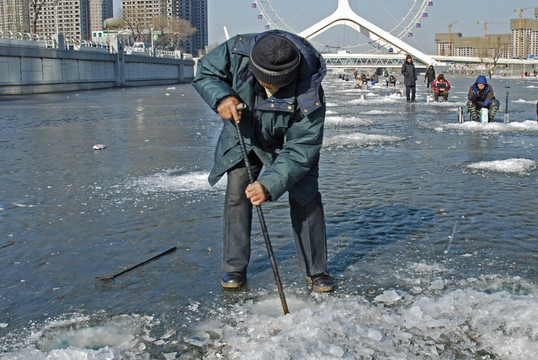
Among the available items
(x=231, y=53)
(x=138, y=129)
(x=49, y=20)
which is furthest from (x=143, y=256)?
(x=49, y=20)

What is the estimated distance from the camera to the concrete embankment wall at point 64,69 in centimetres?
3175

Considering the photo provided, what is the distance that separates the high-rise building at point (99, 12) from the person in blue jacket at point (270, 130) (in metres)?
197

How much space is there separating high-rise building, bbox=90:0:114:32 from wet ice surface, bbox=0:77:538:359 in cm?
19263

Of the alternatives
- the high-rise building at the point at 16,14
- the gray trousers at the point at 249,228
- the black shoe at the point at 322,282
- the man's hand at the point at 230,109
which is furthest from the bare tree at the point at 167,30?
the man's hand at the point at 230,109

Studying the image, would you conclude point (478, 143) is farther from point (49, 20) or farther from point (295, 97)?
point (49, 20)

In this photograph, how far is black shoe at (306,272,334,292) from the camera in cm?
378

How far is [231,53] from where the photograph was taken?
3.60 meters

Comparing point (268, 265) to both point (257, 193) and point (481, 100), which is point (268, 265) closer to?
point (257, 193)

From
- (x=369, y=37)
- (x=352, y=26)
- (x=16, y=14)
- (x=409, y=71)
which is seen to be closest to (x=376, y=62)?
(x=369, y=37)

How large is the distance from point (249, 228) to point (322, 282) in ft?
1.75

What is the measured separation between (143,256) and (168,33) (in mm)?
108004

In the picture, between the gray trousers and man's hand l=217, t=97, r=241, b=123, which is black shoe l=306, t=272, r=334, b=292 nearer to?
the gray trousers

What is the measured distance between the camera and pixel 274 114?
3.52 m

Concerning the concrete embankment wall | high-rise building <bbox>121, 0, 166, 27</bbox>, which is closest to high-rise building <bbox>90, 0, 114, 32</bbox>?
high-rise building <bbox>121, 0, 166, 27</bbox>
